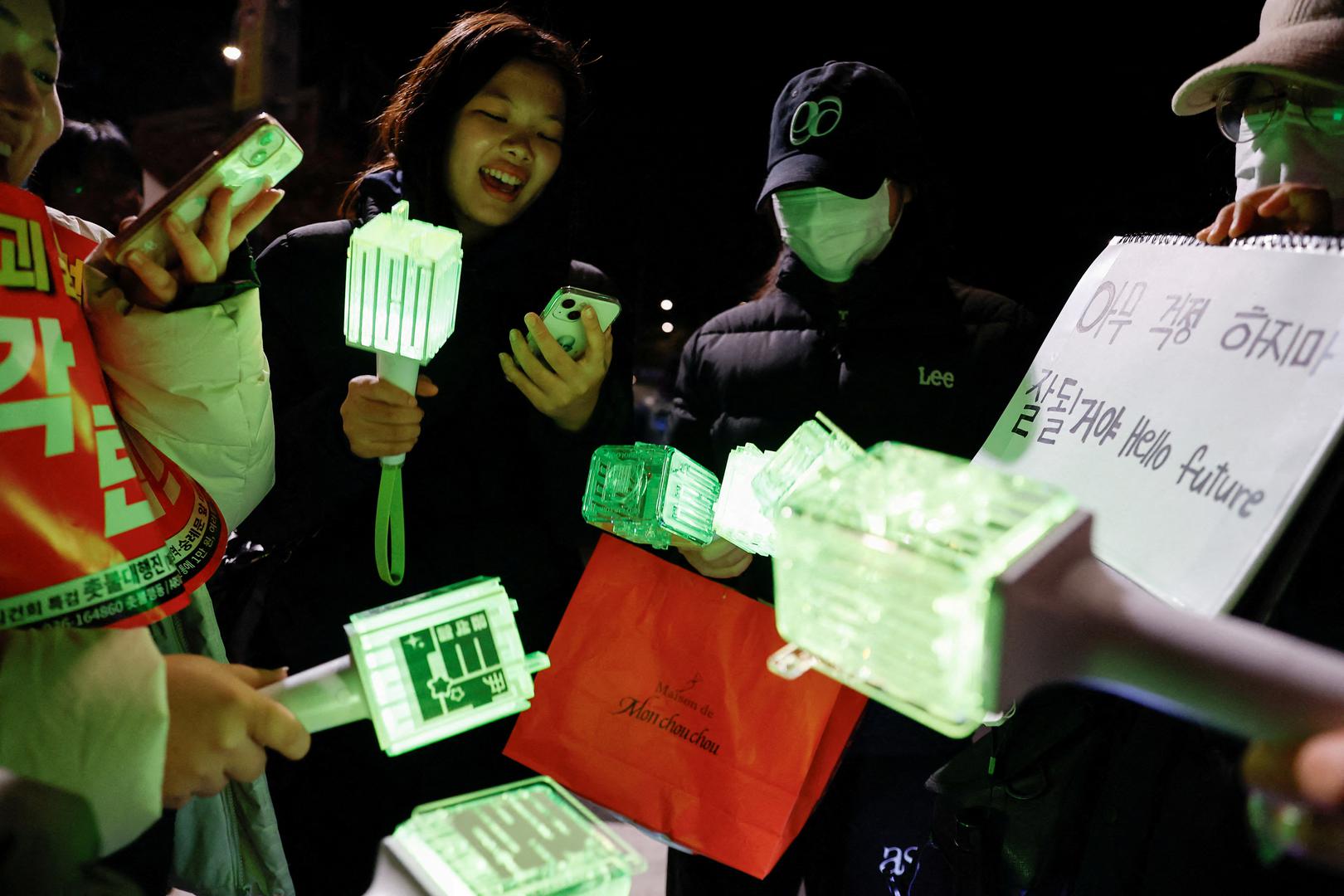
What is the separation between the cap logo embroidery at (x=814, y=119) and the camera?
1.22 m

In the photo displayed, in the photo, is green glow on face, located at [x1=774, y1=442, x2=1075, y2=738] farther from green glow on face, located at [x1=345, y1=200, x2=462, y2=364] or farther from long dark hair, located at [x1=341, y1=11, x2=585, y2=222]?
long dark hair, located at [x1=341, y1=11, x2=585, y2=222]

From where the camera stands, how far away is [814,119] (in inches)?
48.8

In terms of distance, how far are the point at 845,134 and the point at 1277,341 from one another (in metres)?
0.76

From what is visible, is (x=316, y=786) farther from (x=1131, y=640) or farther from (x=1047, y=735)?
(x=1131, y=640)

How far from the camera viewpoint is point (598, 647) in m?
1.04

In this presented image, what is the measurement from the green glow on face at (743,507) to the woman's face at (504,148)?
0.60m

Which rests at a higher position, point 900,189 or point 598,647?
point 900,189

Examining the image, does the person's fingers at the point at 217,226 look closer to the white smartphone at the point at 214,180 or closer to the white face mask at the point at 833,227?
the white smartphone at the point at 214,180

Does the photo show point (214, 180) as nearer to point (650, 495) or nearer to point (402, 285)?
point (402, 285)

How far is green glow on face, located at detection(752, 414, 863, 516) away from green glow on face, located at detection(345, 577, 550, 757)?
300 mm

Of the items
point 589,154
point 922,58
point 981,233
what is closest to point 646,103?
point 589,154

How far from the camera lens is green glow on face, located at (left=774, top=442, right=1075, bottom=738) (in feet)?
1.64

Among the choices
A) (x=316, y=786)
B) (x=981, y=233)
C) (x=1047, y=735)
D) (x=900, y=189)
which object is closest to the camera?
(x=1047, y=735)

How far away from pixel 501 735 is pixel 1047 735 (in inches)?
31.3
